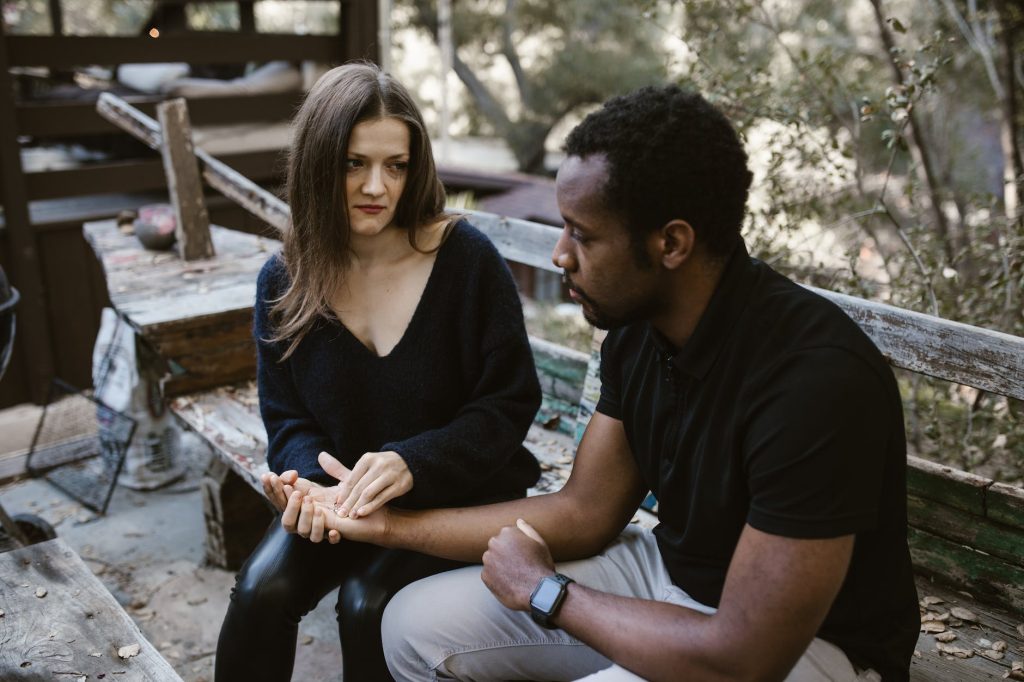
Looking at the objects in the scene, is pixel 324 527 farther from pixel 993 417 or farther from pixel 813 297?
pixel 993 417

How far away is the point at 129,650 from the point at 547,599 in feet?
3.14

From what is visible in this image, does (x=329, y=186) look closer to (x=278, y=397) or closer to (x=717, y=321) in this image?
(x=278, y=397)

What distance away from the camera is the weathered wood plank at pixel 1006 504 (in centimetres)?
208

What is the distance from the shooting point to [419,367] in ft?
7.18

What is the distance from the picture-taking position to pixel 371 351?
2.22 meters

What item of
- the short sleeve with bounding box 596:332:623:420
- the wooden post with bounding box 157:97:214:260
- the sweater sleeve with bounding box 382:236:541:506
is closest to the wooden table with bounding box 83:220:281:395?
the wooden post with bounding box 157:97:214:260

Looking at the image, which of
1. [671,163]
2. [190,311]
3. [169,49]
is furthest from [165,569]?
[169,49]

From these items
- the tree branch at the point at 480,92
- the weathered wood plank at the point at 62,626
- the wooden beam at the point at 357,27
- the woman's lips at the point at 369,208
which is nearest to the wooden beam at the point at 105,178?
the wooden beam at the point at 357,27

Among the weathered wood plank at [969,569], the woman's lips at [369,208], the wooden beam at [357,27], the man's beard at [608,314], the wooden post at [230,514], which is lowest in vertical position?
the wooden post at [230,514]

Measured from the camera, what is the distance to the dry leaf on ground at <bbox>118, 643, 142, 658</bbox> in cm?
190

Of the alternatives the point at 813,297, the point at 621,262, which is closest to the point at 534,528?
the point at 621,262

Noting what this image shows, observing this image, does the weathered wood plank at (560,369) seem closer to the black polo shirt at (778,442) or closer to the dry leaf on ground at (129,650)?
the black polo shirt at (778,442)

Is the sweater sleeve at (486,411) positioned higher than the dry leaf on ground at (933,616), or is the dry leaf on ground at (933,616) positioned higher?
the sweater sleeve at (486,411)

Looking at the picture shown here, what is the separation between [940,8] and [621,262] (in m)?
5.20
